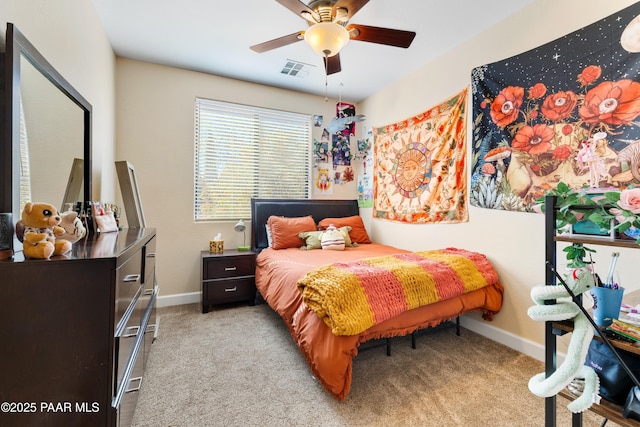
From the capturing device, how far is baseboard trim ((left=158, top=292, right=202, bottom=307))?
305cm

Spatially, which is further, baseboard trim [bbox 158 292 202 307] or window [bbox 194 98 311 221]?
window [bbox 194 98 311 221]

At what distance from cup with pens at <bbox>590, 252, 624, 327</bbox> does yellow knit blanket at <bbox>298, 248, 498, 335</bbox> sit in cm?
98

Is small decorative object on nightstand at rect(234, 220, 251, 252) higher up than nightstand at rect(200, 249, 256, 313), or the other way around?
small decorative object on nightstand at rect(234, 220, 251, 252)

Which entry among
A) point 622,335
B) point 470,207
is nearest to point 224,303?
point 470,207

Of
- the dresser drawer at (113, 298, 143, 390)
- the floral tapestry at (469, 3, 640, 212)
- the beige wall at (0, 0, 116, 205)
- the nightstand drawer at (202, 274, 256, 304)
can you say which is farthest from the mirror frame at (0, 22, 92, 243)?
the floral tapestry at (469, 3, 640, 212)

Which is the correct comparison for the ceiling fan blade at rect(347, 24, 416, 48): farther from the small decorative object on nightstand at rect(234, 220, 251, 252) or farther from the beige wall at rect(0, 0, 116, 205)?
the small decorative object on nightstand at rect(234, 220, 251, 252)

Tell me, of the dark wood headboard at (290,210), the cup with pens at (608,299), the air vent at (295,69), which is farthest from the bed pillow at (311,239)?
the cup with pens at (608,299)

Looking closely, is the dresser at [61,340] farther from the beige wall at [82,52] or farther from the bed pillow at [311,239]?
the bed pillow at [311,239]

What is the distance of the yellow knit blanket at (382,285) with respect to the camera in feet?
5.17

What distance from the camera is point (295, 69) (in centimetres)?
311

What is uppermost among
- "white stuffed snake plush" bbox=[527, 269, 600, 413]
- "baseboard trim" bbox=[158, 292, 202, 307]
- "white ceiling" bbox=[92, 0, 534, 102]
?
→ "white ceiling" bbox=[92, 0, 534, 102]

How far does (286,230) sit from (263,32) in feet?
6.38

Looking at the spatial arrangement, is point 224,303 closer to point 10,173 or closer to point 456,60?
point 10,173

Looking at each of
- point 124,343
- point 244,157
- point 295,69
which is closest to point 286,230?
point 244,157
